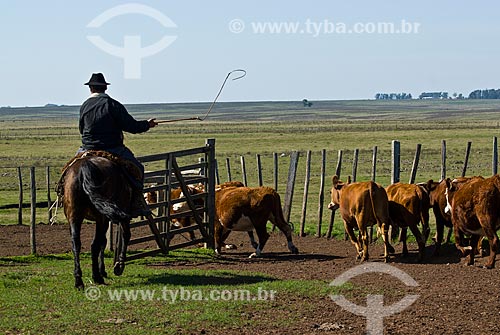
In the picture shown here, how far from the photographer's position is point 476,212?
46.8ft

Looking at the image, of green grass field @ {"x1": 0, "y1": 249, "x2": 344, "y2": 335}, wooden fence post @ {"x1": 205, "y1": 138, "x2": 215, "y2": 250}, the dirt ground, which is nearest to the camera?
green grass field @ {"x1": 0, "y1": 249, "x2": 344, "y2": 335}

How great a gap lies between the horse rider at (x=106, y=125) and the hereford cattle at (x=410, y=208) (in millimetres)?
5256

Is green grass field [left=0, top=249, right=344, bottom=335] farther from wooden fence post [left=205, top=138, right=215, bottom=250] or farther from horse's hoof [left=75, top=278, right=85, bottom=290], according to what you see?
wooden fence post [left=205, top=138, right=215, bottom=250]

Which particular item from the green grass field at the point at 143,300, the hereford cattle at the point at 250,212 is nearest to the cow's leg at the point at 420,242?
the hereford cattle at the point at 250,212

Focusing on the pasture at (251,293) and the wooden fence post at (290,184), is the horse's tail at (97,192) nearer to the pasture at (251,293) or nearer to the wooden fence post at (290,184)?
the pasture at (251,293)

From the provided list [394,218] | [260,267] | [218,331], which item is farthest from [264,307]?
[394,218]

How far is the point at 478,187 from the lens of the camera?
14234mm

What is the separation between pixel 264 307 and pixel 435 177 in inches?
992

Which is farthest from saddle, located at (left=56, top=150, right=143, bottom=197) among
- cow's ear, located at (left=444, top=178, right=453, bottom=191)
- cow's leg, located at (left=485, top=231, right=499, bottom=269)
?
cow's ear, located at (left=444, top=178, right=453, bottom=191)

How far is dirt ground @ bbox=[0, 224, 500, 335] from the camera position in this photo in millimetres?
9773

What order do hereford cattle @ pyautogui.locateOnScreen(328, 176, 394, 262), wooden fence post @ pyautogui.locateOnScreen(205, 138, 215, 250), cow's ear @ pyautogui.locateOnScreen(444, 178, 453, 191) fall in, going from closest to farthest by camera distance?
cow's ear @ pyautogui.locateOnScreen(444, 178, 453, 191) < hereford cattle @ pyautogui.locateOnScreen(328, 176, 394, 262) < wooden fence post @ pyautogui.locateOnScreen(205, 138, 215, 250)

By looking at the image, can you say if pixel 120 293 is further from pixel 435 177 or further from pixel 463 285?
pixel 435 177

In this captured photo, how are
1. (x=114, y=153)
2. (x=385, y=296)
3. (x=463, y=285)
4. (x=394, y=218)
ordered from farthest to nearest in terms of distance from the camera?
1. (x=394, y=218)
2. (x=114, y=153)
3. (x=463, y=285)
4. (x=385, y=296)

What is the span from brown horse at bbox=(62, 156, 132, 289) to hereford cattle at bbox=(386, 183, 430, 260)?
5618 millimetres
